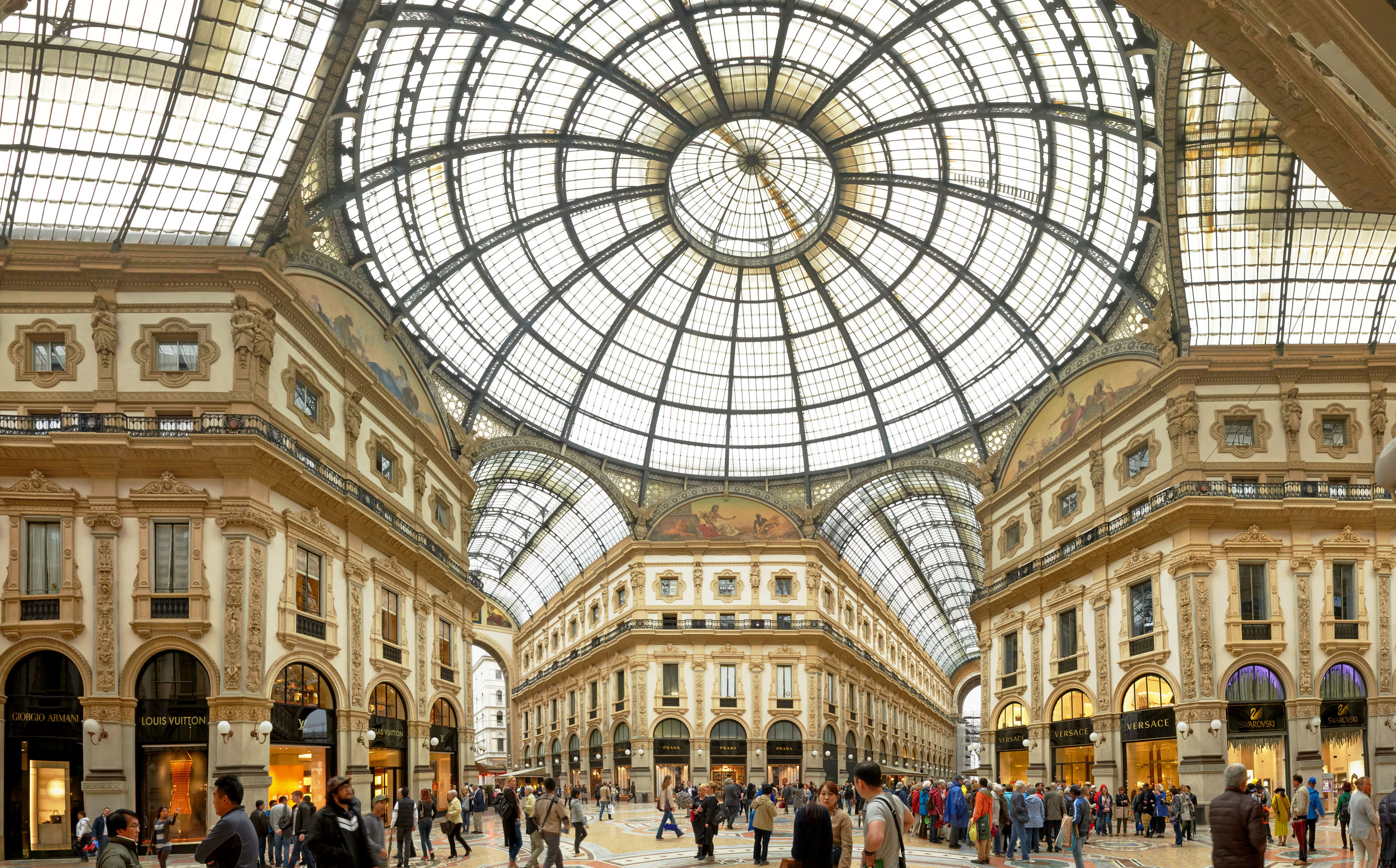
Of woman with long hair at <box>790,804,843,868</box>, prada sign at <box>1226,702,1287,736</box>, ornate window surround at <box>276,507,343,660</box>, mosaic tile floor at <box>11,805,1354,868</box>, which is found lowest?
mosaic tile floor at <box>11,805,1354,868</box>

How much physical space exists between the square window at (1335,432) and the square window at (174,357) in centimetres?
4002

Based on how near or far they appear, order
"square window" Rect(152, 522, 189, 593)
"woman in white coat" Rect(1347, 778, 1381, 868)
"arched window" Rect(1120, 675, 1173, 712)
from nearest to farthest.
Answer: "woman in white coat" Rect(1347, 778, 1381, 868)
"square window" Rect(152, 522, 189, 593)
"arched window" Rect(1120, 675, 1173, 712)

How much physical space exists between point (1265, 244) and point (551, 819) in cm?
3626

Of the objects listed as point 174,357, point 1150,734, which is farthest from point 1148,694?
point 174,357

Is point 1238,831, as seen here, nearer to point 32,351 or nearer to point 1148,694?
point 32,351

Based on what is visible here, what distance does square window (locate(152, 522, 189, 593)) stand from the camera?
109ft

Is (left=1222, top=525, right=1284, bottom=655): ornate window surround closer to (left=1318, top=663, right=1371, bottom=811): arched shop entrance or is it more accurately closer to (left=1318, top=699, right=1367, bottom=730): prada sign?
(left=1318, top=663, right=1371, bottom=811): arched shop entrance

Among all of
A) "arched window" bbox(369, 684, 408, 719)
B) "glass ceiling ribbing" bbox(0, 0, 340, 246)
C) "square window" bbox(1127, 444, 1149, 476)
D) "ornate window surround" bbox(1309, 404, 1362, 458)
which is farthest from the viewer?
"square window" bbox(1127, 444, 1149, 476)

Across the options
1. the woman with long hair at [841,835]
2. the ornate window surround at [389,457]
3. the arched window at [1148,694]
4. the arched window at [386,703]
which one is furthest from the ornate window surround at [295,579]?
the arched window at [1148,694]

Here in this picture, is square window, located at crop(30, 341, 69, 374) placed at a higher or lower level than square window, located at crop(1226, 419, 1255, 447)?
higher

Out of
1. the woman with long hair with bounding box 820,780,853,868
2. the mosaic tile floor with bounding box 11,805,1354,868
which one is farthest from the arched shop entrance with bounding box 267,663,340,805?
the woman with long hair with bounding box 820,780,853,868

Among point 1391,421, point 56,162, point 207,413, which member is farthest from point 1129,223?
point 56,162

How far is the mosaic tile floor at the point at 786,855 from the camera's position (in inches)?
1100

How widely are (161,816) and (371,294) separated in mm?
24412
